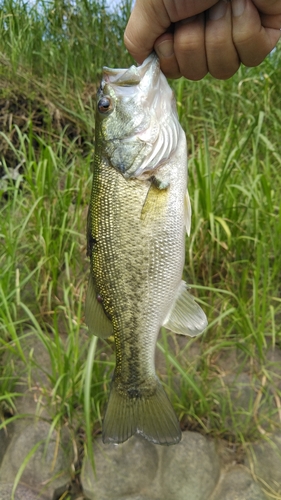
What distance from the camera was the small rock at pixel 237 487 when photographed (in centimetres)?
185

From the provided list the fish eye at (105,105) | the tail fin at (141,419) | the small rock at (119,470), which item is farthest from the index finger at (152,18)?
the small rock at (119,470)

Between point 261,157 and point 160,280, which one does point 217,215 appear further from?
point 160,280

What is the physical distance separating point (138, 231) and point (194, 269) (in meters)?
1.30

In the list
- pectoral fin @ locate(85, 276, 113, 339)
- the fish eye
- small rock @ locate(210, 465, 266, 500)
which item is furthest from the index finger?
small rock @ locate(210, 465, 266, 500)

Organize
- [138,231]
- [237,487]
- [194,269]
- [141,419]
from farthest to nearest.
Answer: [194,269], [237,487], [141,419], [138,231]

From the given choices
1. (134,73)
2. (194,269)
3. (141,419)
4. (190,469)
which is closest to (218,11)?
(134,73)

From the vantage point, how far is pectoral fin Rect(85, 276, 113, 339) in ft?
3.67

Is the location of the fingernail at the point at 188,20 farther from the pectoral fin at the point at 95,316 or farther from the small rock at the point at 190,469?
the small rock at the point at 190,469

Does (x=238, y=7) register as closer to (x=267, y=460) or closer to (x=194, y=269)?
(x=194, y=269)

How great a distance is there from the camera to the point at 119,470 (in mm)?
1950

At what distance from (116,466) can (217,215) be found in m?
1.34

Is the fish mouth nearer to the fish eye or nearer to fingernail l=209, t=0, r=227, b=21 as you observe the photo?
the fish eye

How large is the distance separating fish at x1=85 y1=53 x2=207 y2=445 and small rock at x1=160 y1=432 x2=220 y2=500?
0.96 m

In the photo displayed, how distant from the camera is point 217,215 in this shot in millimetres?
2273
